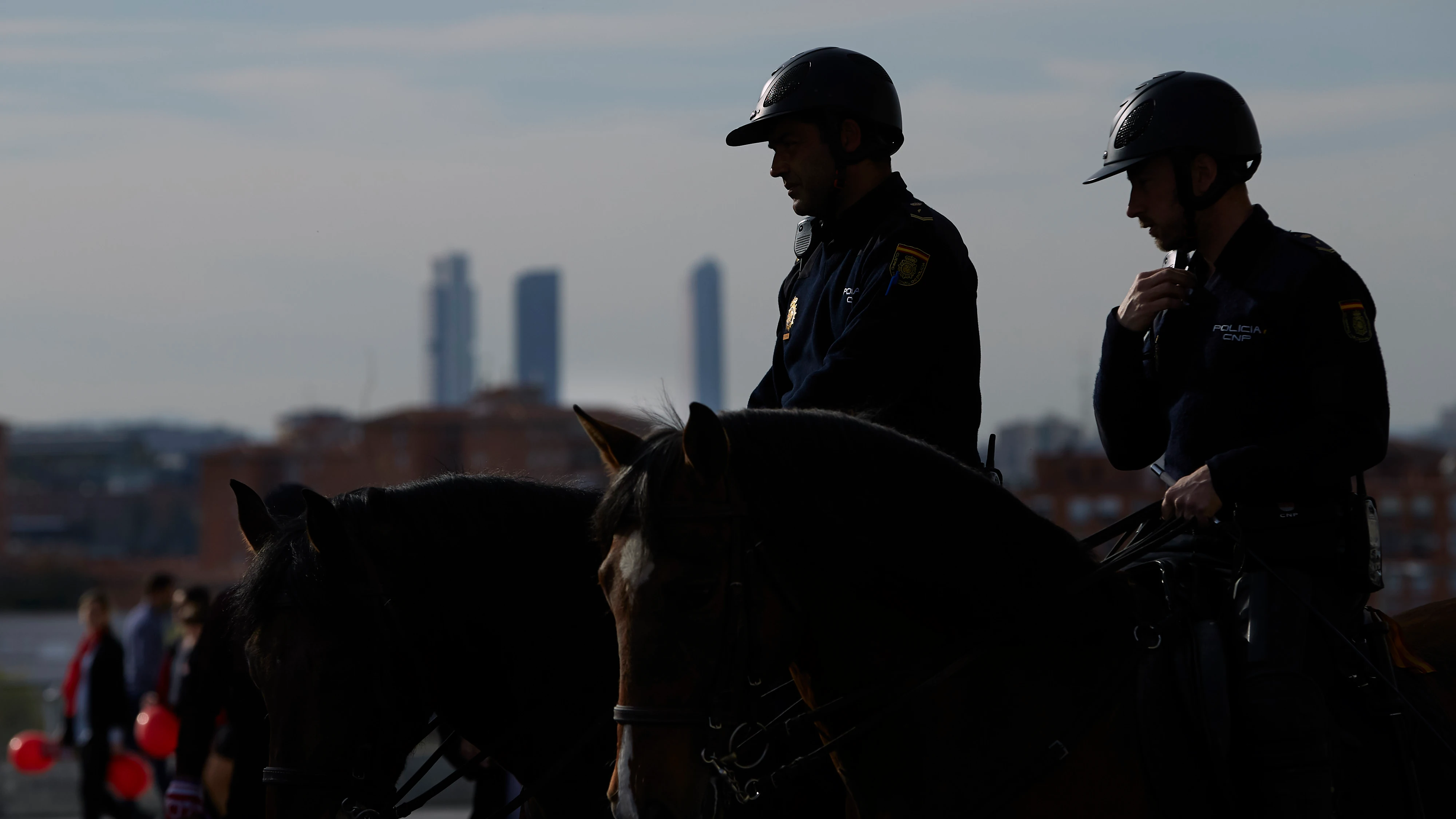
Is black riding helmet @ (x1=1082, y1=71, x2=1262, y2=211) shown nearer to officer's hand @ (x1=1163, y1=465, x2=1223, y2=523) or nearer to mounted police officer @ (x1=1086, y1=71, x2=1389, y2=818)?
mounted police officer @ (x1=1086, y1=71, x2=1389, y2=818)

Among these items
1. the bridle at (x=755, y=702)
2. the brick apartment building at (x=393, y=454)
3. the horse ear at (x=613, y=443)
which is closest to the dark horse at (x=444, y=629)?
the horse ear at (x=613, y=443)

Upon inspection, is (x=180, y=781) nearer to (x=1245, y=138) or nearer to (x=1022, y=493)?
(x=1245, y=138)

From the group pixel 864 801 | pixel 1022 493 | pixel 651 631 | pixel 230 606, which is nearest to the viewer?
pixel 651 631

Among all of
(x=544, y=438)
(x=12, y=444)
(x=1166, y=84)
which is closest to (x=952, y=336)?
(x=1166, y=84)

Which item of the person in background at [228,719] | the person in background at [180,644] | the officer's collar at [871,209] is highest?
the officer's collar at [871,209]

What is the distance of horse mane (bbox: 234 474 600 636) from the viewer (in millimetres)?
4648

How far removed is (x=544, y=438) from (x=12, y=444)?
230 ft

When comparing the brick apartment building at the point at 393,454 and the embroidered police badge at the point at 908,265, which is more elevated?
the embroidered police badge at the point at 908,265

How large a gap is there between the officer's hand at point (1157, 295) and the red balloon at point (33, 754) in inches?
449

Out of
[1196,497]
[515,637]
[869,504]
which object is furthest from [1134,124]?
[515,637]

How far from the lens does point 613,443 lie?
366 centimetres

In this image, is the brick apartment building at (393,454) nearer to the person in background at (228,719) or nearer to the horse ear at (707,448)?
the person in background at (228,719)

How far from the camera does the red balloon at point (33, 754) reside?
13.4 metres

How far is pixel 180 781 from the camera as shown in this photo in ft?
22.6
